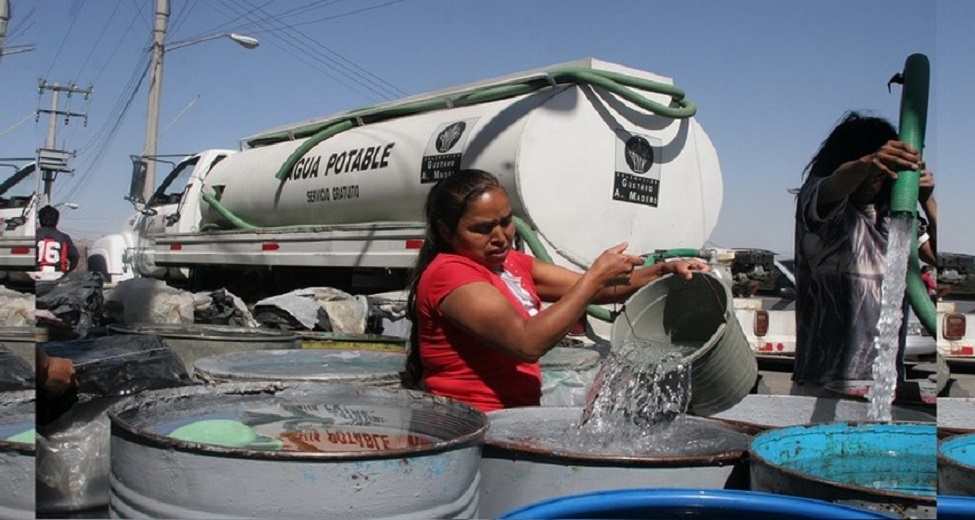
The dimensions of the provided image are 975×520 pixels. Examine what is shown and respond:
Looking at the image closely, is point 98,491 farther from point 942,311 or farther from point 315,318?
point 942,311

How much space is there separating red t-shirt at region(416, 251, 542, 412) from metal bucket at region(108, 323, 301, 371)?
117 centimetres

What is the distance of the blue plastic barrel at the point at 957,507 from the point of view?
139 cm

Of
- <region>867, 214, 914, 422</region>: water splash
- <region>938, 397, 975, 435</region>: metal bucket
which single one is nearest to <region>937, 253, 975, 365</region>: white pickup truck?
<region>938, 397, 975, 435</region>: metal bucket

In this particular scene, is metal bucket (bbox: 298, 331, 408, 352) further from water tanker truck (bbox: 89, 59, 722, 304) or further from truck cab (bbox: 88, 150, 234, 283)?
truck cab (bbox: 88, 150, 234, 283)

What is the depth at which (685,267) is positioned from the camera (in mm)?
2357

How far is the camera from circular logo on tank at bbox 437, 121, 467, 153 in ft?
12.8

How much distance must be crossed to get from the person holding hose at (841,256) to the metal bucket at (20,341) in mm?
1766

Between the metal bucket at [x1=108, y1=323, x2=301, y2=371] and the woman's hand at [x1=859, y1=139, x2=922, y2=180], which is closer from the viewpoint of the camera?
the woman's hand at [x1=859, y1=139, x2=922, y2=180]

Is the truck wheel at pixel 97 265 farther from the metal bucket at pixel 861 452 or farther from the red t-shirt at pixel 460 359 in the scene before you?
the metal bucket at pixel 861 452

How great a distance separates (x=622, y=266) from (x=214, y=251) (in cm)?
255

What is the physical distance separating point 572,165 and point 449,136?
0.54 meters

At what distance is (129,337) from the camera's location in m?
2.46

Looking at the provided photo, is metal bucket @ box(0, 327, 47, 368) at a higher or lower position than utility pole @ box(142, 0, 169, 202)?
lower

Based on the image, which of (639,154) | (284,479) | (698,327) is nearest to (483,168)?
(639,154)
